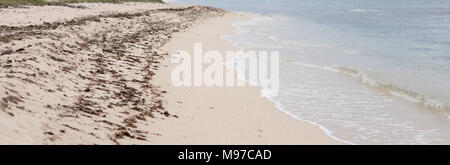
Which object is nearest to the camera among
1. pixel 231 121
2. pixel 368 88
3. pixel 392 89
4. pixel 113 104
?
pixel 113 104

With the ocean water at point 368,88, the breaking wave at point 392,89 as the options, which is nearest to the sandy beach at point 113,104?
the ocean water at point 368,88

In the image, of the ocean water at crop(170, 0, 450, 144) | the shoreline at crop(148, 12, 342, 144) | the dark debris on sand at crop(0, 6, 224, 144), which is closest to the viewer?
the dark debris on sand at crop(0, 6, 224, 144)

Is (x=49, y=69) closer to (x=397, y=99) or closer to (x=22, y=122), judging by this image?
(x=22, y=122)

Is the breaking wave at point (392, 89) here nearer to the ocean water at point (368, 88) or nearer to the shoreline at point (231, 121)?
the ocean water at point (368, 88)

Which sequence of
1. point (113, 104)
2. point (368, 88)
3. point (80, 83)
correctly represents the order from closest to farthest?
point (113, 104) < point (80, 83) < point (368, 88)

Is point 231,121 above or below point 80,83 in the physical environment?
below

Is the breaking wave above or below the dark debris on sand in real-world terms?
below

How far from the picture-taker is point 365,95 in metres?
11.6

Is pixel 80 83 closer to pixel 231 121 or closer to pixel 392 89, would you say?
pixel 231 121

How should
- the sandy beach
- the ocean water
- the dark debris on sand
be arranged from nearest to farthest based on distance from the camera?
the sandy beach
the dark debris on sand
the ocean water

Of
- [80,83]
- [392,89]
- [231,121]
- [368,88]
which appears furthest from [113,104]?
[392,89]

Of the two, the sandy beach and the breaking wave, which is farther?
the breaking wave

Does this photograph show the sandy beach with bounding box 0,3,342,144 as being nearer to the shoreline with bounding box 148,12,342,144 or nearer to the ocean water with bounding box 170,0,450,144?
the shoreline with bounding box 148,12,342,144

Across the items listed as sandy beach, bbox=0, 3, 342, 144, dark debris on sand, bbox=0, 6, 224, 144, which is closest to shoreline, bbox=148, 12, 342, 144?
sandy beach, bbox=0, 3, 342, 144
